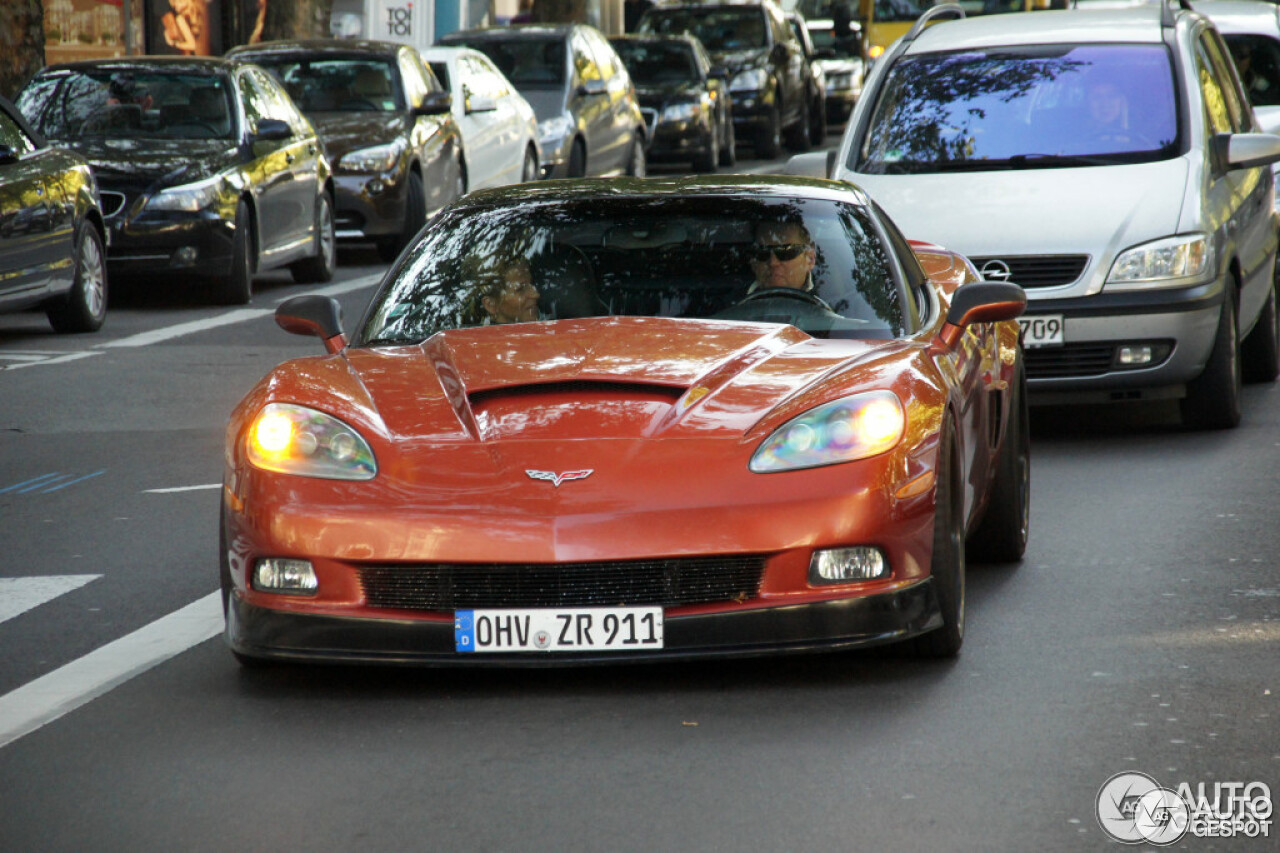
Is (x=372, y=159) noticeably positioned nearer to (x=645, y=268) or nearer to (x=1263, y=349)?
(x=1263, y=349)

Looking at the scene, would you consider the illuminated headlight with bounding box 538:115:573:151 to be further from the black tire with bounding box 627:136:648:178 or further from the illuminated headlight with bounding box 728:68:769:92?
the illuminated headlight with bounding box 728:68:769:92

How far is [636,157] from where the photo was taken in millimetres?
27094

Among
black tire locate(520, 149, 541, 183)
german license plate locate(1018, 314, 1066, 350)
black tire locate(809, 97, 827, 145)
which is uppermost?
german license plate locate(1018, 314, 1066, 350)

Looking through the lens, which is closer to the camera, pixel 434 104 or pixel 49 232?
pixel 49 232

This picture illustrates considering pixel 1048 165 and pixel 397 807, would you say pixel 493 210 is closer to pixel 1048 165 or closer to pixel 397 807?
pixel 397 807

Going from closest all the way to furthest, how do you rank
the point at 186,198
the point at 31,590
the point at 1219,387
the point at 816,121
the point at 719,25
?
the point at 31,590 < the point at 1219,387 < the point at 186,198 < the point at 719,25 < the point at 816,121

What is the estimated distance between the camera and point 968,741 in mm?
5176

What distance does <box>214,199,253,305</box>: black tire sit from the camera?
1662 centimetres

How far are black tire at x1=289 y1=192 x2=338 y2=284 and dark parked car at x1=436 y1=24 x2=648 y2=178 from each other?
5898mm

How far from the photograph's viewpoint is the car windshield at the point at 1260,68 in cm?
1731

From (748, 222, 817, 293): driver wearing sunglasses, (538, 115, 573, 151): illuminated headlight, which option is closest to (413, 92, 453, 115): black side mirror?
(538, 115, 573, 151): illuminated headlight

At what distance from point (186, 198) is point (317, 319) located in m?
9.72

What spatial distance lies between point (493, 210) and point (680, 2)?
28605 millimetres

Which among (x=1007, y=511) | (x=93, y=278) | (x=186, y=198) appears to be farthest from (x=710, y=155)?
(x=1007, y=511)
